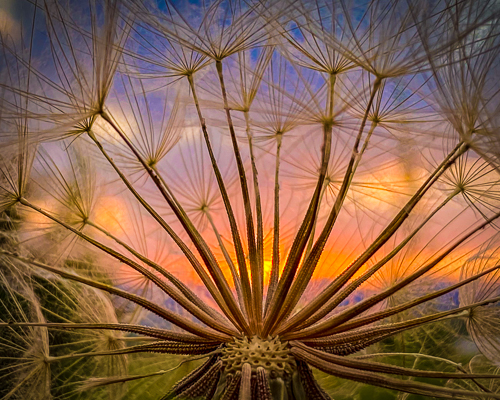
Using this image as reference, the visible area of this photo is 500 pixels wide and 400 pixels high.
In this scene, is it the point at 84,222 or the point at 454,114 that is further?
the point at 84,222

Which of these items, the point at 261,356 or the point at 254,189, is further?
the point at 254,189

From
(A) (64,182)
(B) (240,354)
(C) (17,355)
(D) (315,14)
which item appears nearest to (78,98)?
(A) (64,182)

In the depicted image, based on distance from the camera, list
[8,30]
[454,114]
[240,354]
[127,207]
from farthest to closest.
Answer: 1. [127,207]
2. [8,30]
3. [240,354]
4. [454,114]

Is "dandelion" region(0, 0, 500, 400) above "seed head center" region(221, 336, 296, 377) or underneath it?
above

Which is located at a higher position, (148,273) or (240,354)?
(148,273)

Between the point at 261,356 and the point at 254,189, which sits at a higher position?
the point at 254,189

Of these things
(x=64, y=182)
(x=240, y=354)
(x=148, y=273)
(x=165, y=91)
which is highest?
(x=165, y=91)

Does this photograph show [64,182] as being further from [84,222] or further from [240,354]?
[240,354]

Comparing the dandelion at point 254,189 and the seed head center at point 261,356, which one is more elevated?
the dandelion at point 254,189
